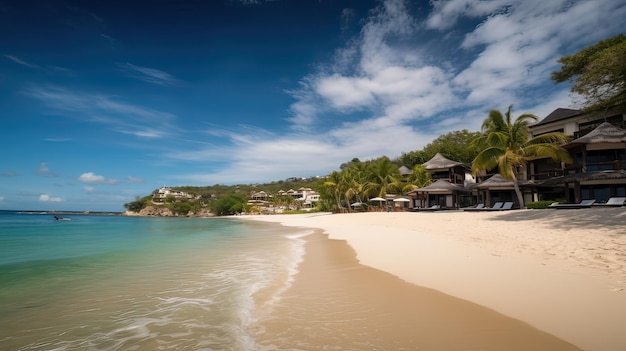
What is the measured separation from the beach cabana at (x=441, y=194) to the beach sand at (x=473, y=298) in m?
21.1

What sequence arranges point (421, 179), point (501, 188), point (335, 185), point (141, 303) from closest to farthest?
point (141, 303) < point (501, 188) < point (421, 179) < point (335, 185)

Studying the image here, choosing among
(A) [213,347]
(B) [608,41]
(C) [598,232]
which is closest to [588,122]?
(B) [608,41]

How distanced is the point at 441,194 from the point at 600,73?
20834 millimetres

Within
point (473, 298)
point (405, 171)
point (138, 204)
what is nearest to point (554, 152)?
point (473, 298)

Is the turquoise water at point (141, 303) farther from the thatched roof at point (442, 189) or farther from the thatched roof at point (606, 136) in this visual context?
the thatched roof at point (442, 189)

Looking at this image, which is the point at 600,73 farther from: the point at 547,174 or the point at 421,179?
the point at 421,179

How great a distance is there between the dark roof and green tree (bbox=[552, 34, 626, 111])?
24.4 feet

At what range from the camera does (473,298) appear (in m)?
4.63

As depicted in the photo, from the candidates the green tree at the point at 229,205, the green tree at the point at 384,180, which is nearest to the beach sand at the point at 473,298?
the green tree at the point at 384,180

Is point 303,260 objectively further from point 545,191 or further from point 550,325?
point 545,191

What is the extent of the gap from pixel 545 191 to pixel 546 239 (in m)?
21.4

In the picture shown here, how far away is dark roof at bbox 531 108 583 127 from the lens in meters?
25.5

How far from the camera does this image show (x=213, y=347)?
11.5ft

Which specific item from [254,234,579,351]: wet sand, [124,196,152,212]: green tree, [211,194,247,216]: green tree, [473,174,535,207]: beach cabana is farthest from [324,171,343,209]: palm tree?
[124,196,152,212]: green tree
